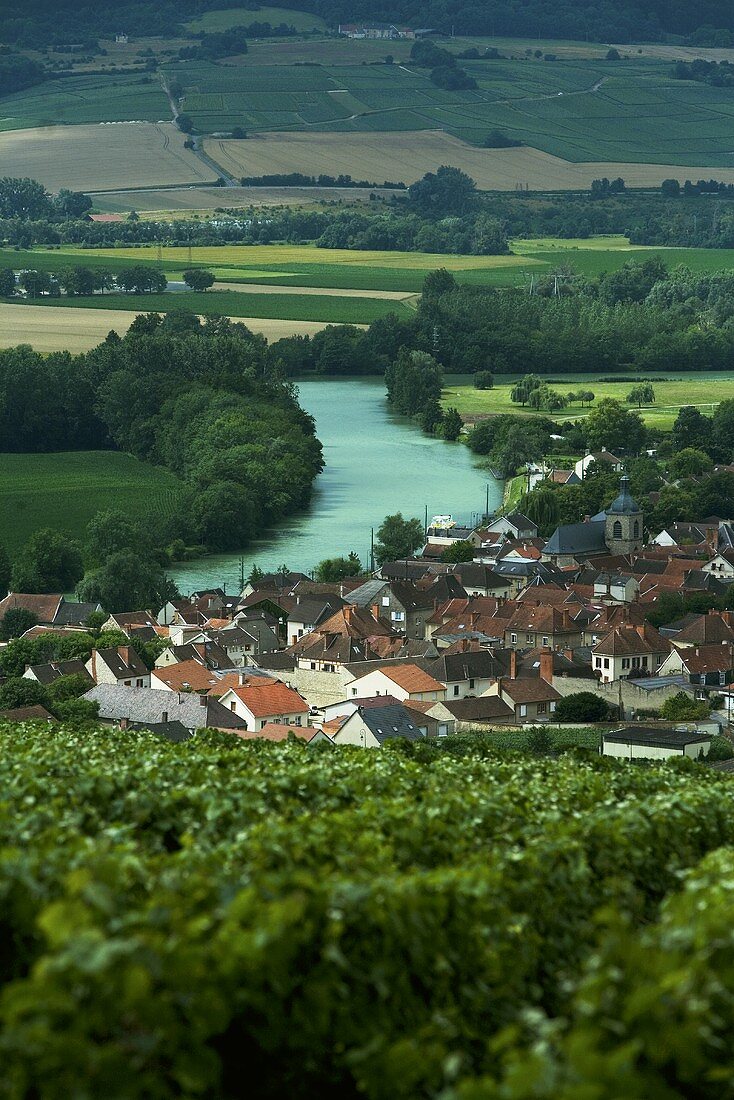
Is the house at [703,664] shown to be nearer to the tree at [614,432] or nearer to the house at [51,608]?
the house at [51,608]

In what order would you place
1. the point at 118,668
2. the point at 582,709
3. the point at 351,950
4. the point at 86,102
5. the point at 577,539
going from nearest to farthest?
1. the point at 351,950
2. the point at 582,709
3. the point at 118,668
4. the point at 577,539
5. the point at 86,102

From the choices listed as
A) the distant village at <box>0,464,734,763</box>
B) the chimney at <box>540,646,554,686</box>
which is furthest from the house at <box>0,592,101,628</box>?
the chimney at <box>540,646,554,686</box>

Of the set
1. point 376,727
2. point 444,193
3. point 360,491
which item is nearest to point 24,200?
point 444,193

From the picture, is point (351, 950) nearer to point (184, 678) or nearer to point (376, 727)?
point (376, 727)

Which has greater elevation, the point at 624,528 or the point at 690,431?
the point at 690,431

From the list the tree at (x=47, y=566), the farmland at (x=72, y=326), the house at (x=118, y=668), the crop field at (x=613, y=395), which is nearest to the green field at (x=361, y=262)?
the farmland at (x=72, y=326)

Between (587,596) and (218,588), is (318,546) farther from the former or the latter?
(587,596)
